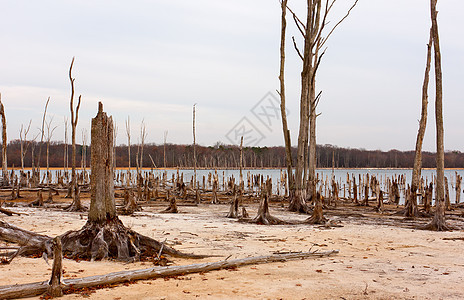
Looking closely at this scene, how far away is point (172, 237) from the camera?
8.04 m

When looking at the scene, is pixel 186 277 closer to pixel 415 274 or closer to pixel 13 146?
pixel 415 274

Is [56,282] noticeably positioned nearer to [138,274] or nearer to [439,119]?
[138,274]

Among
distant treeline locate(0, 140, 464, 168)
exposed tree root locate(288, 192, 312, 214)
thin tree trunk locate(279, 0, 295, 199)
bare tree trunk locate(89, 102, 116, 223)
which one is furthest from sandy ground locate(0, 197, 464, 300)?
distant treeline locate(0, 140, 464, 168)

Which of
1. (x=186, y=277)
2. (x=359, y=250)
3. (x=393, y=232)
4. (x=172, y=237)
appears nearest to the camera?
(x=186, y=277)

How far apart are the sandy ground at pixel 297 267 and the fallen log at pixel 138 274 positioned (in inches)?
3.8

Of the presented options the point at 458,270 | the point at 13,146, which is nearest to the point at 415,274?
the point at 458,270

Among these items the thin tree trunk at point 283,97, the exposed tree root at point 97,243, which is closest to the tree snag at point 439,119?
the thin tree trunk at point 283,97

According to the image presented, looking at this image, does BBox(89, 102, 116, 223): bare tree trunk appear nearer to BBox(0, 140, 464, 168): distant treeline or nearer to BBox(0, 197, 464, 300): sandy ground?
BBox(0, 197, 464, 300): sandy ground

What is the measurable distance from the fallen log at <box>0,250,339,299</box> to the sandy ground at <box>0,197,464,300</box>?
10cm

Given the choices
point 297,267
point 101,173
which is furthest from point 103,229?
point 297,267

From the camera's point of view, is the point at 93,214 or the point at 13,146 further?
the point at 13,146

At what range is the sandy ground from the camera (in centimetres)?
461

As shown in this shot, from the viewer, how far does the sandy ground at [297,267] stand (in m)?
4.61

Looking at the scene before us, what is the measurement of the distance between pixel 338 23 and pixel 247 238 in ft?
33.8
